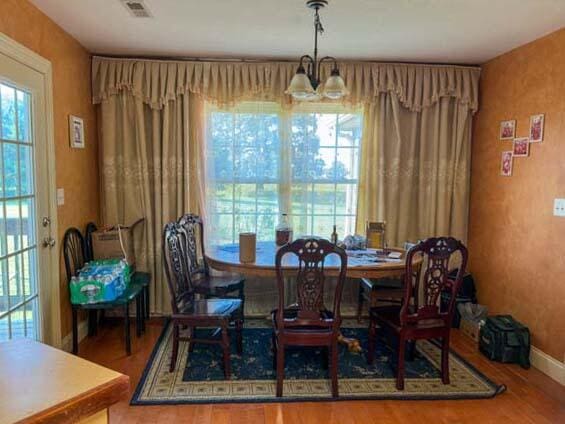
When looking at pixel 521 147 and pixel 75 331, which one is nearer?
pixel 75 331

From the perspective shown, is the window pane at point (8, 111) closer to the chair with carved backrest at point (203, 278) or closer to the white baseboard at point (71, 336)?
the chair with carved backrest at point (203, 278)

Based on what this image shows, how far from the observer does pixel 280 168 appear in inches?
156

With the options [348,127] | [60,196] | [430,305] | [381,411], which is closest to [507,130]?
[348,127]

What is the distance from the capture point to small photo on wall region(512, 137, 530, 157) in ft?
10.7

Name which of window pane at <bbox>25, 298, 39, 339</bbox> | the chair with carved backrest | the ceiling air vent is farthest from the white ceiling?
window pane at <bbox>25, 298, 39, 339</bbox>

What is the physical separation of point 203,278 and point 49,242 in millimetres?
1212

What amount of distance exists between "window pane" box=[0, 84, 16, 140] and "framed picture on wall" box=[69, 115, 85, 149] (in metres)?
0.76

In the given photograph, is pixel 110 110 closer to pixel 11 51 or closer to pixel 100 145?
pixel 100 145

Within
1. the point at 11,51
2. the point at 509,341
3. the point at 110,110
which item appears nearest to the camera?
the point at 11,51

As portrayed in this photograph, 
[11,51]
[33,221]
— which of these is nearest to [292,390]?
[33,221]

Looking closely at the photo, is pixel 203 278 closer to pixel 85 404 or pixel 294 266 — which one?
Result: pixel 294 266

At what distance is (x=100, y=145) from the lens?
3824 mm

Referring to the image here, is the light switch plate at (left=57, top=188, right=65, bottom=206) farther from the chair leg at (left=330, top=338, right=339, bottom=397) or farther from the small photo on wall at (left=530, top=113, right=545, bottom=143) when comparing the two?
the small photo on wall at (left=530, top=113, right=545, bottom=143)

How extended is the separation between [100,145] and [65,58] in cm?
86
